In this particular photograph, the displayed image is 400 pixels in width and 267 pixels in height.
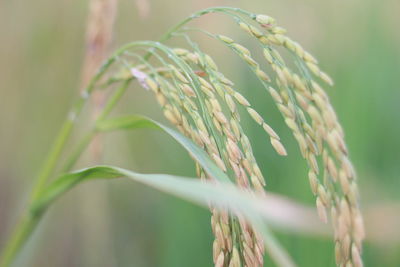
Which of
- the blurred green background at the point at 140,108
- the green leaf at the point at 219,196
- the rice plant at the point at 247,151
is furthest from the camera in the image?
the blurred green background at the point at 140,108

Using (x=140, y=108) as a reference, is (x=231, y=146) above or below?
below

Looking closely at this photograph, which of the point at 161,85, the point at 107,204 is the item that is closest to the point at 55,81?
the point at 107,204

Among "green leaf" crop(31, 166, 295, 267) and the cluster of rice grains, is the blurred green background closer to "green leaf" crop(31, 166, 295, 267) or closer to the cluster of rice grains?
the cluster of rice grains

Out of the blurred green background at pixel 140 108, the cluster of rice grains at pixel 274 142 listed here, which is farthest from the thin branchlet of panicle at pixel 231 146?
the blurred green background at pixel 140 108

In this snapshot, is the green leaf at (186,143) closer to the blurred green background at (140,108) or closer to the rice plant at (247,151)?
the rice plant at (247,151)

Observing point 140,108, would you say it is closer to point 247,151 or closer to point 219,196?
point 247,151

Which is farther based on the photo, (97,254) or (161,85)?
(97,254)

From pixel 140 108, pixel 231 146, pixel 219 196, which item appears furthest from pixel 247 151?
pixel 140 108

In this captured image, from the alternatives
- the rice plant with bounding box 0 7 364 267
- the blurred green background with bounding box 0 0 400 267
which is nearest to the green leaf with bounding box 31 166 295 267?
the rice plant with bounding box 0 7 364 267

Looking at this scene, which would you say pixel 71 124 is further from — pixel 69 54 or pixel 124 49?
pixel 69 54
